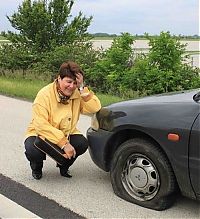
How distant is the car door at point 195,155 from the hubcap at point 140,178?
0.42 metres

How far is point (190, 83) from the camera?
1066 centimetres

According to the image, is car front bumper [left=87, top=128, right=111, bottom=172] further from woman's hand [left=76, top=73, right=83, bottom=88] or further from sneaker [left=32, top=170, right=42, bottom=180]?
sneaker [left=32, top=170, right=42, bottom=180]

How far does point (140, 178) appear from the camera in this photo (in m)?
4.05

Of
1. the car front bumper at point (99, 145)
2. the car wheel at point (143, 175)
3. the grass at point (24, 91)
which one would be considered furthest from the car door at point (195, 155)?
the grass at point (24, 91)

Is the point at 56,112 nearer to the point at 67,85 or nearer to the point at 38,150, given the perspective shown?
the point at 67,85

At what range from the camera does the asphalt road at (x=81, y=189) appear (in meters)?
3.99

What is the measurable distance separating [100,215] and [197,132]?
1201mm

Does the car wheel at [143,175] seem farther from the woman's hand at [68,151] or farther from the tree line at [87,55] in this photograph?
the tree line at [87,55]

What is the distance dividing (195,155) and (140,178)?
Result: 2.34 ft

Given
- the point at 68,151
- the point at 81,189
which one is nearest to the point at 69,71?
the point at 68,151

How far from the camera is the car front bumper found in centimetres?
435

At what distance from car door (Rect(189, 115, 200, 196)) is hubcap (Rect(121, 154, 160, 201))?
42 cm

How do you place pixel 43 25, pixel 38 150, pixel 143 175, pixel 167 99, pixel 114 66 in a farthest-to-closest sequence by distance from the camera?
pixel 43 25 → pixel 114 66 → pixel 38 150 → pixel 167 99 → pixel 143 175

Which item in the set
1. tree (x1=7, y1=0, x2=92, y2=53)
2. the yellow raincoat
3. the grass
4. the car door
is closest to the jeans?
the yellow raincoat
